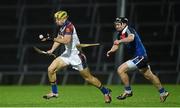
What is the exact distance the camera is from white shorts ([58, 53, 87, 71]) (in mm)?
15938

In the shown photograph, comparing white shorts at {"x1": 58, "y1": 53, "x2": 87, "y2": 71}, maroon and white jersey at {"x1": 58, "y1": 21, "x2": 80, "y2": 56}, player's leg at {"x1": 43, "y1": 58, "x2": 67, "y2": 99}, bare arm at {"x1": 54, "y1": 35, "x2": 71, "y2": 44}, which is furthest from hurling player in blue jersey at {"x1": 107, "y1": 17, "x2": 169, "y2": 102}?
player's leg at {"x1": 43, "y1": 58, "x2": 67, "y2": 99}

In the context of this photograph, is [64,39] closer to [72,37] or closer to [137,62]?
[72,37]

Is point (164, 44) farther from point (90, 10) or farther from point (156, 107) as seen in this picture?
point (156, 107)

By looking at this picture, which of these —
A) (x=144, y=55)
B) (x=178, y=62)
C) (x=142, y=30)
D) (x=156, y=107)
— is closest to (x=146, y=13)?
(x=142, y=30)

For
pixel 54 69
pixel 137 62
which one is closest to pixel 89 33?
pixel 137 62

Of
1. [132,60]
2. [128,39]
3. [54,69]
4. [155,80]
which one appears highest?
[128,39]

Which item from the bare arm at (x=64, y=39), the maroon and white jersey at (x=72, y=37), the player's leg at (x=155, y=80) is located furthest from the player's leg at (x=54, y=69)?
the player's leg at (x=155, y=80)

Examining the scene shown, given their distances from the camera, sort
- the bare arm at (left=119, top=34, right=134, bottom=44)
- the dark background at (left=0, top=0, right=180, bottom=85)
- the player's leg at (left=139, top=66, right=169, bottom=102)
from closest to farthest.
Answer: the bare arm at (left=119, top=34, right=134, bottom=44) < the player's leg at (left=139, top=66, right=169, bottom=102) < the dark background at (left=0, top=0, right=180, bottom=85)

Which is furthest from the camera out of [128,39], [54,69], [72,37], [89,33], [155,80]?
[89,33]

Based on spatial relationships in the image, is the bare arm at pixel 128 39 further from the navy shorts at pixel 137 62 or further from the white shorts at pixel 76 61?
the white shorts at pixel 76 61

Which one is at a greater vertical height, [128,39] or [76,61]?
[128,39]

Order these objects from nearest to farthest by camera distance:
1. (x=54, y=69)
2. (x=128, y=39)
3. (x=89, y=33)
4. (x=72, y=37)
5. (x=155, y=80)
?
(x=128, y=39), (x=54, y=69), (x=72, y=37), (x=155, y=80), (x=89, y=33)

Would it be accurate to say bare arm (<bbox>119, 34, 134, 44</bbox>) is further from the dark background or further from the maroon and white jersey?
the dark background

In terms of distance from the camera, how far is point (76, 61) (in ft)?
52.5
